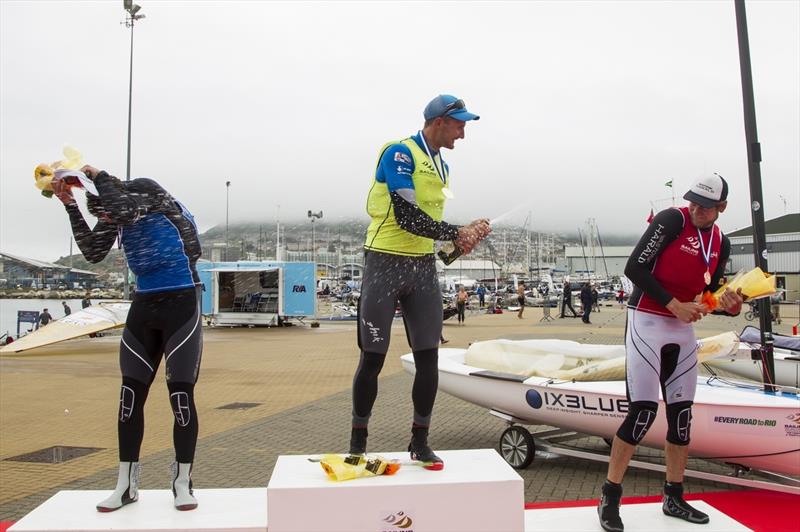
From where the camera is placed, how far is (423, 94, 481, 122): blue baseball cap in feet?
12.2

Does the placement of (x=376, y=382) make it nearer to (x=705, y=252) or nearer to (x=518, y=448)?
(x=705, y=252)

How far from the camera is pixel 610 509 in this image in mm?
3512

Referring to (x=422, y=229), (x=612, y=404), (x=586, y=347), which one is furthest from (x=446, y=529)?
(x=586, y=347)

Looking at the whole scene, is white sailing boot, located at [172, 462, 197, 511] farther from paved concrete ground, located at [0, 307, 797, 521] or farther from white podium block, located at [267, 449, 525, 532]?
paved concrete ground, located at [0, 307, 797, 521]

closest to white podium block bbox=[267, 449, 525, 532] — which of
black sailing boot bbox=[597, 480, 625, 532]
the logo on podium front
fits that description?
the logo on podium front

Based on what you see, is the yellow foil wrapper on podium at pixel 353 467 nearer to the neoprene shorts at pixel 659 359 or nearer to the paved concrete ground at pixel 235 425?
the neoprene shorts at pixel 659 359

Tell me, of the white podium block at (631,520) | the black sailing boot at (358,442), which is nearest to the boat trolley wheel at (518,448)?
the white podium block at (631,520)

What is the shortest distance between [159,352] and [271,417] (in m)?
5.20

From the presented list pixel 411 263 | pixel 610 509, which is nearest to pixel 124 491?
pixel 411 263

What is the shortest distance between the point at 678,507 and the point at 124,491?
2947 mm

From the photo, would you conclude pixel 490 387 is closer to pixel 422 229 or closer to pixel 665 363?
pixel 665 363

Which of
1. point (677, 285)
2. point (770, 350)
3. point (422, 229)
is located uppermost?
point (422, 229)

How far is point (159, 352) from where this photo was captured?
3600 mm

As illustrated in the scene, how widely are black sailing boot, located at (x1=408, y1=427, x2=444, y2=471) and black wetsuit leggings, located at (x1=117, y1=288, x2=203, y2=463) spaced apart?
1193mm
